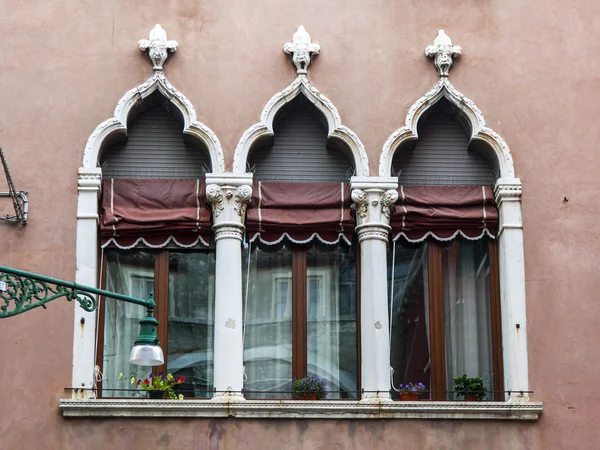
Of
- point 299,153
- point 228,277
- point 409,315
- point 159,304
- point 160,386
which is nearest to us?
point 160,386

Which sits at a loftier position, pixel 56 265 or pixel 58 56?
pixel 58 56

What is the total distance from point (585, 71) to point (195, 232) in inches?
181

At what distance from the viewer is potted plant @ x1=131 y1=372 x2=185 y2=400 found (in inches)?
559

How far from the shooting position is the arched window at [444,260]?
14930 millimetres

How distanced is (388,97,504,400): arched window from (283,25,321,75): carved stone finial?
4.46ft

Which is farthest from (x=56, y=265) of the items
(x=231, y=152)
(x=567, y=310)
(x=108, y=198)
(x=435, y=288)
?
(x=567, y=310)

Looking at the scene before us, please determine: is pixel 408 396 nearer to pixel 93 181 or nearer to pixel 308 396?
pixel 308 396

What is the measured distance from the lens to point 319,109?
599 inches

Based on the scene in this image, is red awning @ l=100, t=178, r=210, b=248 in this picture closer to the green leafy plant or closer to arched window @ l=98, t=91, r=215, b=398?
arched window @ l=98, t=91, r=215, b=398

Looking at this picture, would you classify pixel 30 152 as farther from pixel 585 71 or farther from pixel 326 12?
pixel 585 71

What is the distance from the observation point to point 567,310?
14.6 meters

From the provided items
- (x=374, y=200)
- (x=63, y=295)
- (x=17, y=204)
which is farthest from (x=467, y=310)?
(x=63, y=295)

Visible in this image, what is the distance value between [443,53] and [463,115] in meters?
0.70

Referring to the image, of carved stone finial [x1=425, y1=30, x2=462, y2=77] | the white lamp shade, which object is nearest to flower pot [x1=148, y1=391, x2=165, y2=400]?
the white lamp shade
